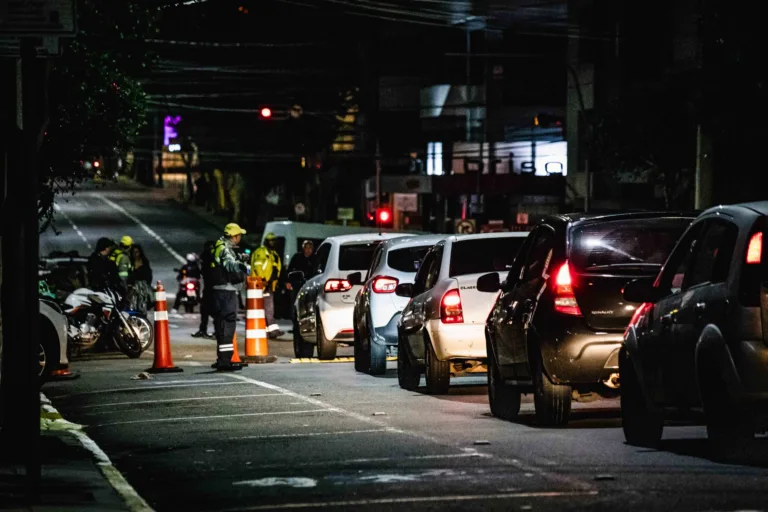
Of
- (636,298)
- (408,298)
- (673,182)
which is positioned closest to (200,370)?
(408,298)

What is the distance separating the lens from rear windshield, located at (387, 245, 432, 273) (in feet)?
68.1

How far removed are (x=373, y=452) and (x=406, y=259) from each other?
975cm

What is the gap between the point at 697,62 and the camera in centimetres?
4506

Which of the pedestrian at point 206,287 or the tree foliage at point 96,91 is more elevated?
the tree foliage at point 96,91

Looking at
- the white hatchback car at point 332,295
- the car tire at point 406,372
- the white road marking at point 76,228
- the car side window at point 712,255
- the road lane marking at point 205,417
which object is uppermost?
the white road marking at point 76,228

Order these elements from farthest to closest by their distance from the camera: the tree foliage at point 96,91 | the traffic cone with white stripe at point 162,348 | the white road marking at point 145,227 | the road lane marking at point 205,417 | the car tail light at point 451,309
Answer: the white road marking at point 145,227
the traffic cone with white stripe at point 162,348
the tree foliage at point 96,91
the car tail light at point 451,309
the road lane marking at point 205,417

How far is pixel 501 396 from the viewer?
1400 cm

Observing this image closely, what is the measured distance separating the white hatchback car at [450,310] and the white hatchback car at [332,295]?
4.75 meters

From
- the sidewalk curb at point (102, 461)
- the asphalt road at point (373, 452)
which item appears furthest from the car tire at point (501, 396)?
the sidewalk curb at point (102, 461)

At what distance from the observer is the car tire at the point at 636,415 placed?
37.0ft

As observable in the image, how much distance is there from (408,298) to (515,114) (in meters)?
50.9

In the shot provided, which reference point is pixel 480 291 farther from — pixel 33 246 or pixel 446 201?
pixel 446 201

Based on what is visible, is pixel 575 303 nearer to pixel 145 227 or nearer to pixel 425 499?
pixel 425 499

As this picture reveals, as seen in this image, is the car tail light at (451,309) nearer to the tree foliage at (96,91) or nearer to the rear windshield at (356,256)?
the tree foliage at (96,91)
